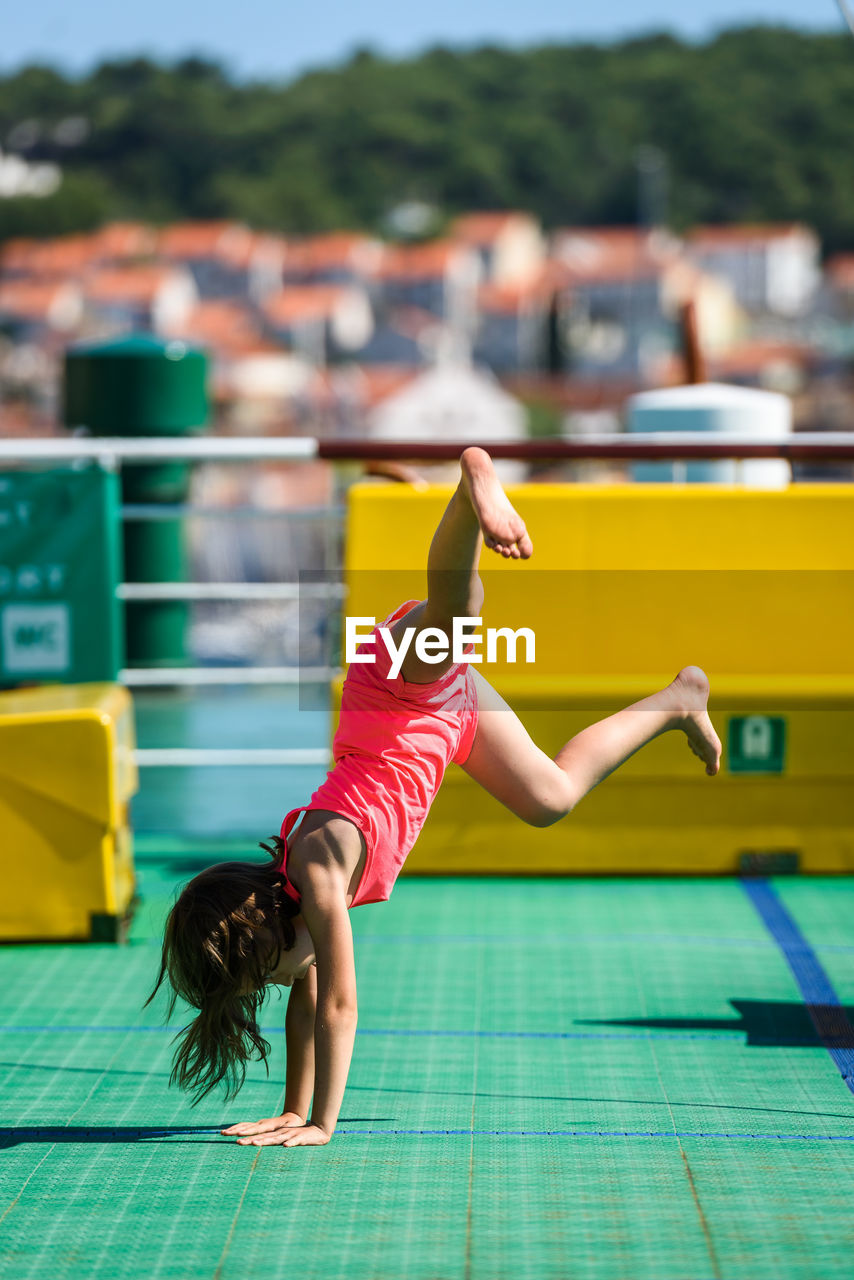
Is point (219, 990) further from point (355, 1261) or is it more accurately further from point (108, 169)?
point (108, 169)

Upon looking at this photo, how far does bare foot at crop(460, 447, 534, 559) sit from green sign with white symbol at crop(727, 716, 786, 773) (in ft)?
7.99

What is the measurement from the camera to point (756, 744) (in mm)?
5070

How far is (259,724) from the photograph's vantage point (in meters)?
7.34

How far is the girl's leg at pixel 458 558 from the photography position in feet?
9.23

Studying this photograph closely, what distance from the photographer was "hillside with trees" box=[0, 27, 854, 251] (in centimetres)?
13662

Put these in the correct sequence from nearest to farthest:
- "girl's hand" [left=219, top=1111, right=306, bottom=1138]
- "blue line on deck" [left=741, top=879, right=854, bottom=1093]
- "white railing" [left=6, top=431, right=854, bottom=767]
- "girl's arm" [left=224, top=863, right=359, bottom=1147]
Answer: "girl's arm" [left=224, top=863, right=359, bottom=1147] < "girl's hand" [left=219, top=1111, right=306, bottom=1138] < "blue line on deck" [left=741, top=879, right=854, bottom=1093] < "white railing" [left=6, top=431, right=854, bottom=767]

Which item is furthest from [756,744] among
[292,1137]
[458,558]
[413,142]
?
[413,142]

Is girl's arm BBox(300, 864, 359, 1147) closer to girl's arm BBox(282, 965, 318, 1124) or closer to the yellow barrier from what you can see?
girl's arm BBox(282, 965, 318, 1124)

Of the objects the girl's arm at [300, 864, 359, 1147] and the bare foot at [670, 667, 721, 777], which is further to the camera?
the bare foot at [670, 667, 721, 777]

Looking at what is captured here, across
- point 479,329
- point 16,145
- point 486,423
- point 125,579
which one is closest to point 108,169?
point 16,145

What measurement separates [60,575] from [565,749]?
2.62m

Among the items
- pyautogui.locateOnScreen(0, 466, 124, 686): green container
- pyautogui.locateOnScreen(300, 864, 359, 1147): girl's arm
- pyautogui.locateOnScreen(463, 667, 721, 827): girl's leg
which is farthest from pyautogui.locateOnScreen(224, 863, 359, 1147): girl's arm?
pyautogui.locateOnScreen(0, 466, 124, 686): green container

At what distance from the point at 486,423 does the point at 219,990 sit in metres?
59.7

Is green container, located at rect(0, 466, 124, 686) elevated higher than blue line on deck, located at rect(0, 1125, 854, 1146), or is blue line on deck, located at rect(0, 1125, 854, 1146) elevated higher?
green container, located at rect(0, 466, 124, 686)
